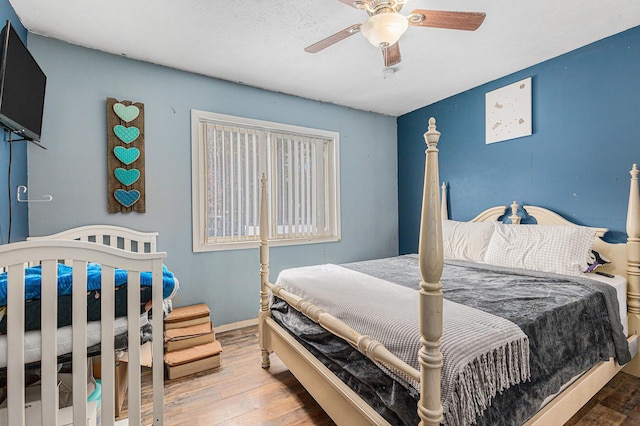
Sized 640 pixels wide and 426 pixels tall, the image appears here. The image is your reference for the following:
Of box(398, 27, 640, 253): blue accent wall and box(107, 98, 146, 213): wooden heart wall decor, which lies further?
box(107, 98, 146, 213): wooden heart wall decor

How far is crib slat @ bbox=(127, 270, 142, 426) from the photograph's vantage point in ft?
3.62

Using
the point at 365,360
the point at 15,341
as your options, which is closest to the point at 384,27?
the point at 365,360

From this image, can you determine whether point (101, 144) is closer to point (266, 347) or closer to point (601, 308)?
point (266, 347)

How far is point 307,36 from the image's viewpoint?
87.9 inches

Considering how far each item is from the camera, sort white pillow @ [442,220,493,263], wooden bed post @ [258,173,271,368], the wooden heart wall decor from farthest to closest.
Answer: white pillow @ [442,220,493,263]
the wooden heart wall decor
wooden bed post @ [258,173,271,368]

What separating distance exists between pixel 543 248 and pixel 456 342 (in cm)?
170

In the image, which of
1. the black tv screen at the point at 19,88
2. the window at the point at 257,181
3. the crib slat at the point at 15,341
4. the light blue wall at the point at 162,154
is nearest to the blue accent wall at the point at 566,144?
the light blue wall at the point at 162,154

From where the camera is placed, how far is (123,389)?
1821 millimetres

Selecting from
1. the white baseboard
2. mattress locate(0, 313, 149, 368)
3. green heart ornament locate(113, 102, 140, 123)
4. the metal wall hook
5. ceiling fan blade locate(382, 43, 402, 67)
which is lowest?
the white baseboard

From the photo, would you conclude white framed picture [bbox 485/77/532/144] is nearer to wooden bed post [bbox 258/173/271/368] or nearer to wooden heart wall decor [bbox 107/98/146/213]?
wooden bed post [bbox 258/173/271/368]

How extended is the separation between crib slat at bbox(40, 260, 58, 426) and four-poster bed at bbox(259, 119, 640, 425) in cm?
105

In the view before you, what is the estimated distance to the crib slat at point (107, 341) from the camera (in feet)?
3.48

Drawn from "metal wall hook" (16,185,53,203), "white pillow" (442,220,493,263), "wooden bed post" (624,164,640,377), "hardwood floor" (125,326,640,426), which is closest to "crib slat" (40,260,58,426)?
"hardwood floor" (125,326,640,426)

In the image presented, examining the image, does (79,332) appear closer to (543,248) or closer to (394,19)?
(394,19)
